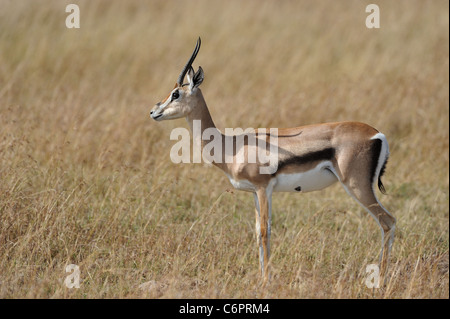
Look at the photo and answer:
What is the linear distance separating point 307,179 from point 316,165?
Result: 13 cm

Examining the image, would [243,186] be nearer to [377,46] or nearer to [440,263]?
[440,263]

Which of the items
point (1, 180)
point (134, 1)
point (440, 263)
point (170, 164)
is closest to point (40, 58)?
point (134, 1)

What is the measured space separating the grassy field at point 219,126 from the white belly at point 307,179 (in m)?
0.38

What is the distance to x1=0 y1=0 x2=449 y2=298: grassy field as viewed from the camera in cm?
523

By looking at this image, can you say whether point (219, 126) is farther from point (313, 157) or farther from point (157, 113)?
point (313, 157)

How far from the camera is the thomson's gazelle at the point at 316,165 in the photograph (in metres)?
5.00

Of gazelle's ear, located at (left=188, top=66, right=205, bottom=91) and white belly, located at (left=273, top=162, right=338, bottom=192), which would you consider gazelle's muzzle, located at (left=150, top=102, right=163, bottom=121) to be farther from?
white belly, located at (left=273, top=162, right=338, bottom=192)

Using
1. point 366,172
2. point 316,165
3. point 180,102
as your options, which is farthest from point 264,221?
point 180,102

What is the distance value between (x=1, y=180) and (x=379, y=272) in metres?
3.21

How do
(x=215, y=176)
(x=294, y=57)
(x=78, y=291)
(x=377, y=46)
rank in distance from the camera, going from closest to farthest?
(x=78, y=291) < (x=215, y=176) < (x=294, y=57) < (x=377, y=46)

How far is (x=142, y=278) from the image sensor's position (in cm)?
515

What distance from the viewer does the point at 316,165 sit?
5031 mm

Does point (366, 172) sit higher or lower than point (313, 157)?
lower

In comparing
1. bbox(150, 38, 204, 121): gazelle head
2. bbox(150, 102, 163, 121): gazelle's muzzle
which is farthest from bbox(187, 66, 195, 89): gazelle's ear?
bbox(150, 102, 163, 121): gazelle's muzzle
